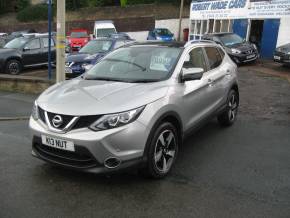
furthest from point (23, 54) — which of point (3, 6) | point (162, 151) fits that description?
point (3, 6)

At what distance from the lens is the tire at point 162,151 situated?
4.19 meters

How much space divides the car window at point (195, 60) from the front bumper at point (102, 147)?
61.3 inches

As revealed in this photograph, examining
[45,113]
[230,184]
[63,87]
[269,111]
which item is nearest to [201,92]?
[230,184]

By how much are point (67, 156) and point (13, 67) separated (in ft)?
36.6

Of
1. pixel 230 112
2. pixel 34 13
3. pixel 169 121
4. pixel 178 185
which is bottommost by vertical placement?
pixel 34 13

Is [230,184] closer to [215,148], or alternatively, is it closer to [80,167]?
[215,148]

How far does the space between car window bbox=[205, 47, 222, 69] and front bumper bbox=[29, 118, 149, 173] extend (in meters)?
2.43

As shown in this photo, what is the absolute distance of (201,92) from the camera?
5.33 m

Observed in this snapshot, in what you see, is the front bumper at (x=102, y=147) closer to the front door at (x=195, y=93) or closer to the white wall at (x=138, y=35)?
the front door at (x=195, y=93)

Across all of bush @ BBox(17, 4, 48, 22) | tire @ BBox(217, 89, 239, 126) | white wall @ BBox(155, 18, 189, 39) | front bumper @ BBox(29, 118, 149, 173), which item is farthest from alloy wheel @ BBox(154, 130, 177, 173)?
bush @ BBox(17, 4, 48, 22)

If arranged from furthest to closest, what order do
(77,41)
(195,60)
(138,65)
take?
(77,41) → (195,60) → (138,65)

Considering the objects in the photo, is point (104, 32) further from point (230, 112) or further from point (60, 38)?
point (230, 112)

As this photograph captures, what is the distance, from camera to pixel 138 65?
5.12 meters

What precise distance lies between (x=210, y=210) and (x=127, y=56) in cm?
265
